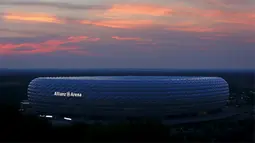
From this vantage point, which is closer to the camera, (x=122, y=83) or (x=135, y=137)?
(x=135, y=137)

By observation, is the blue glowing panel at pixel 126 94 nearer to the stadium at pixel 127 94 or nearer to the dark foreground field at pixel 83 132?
the stadium at pixel 127 94

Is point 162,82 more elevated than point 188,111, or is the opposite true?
point 162,82

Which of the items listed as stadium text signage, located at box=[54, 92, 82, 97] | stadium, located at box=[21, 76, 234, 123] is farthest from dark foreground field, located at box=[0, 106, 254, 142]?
stadium text signage, located at box=[54, 92, 82, 97]

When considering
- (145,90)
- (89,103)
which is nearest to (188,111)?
(145,90)

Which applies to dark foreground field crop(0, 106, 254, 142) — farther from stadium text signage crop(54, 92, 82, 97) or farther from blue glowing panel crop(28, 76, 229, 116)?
stadium text signage crop(54, 92, 82, 97)

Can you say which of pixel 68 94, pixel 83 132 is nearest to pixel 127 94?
pixel 68 94

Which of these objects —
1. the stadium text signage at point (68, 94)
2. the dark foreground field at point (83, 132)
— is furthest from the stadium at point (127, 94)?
the dark foreground field at point (83, 132)

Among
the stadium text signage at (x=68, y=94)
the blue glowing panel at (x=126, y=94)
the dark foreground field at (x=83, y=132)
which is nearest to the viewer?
the dark foreground field at (x=83, y=132)

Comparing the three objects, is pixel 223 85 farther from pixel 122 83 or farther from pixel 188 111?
pixel 122 83

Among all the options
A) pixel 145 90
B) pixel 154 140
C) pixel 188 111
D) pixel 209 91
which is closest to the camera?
pixel 154 140

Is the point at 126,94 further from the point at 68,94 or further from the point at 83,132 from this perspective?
the point at 83,132

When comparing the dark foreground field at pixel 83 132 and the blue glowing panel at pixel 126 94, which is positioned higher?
the dark foreground field at pixel 83 132
